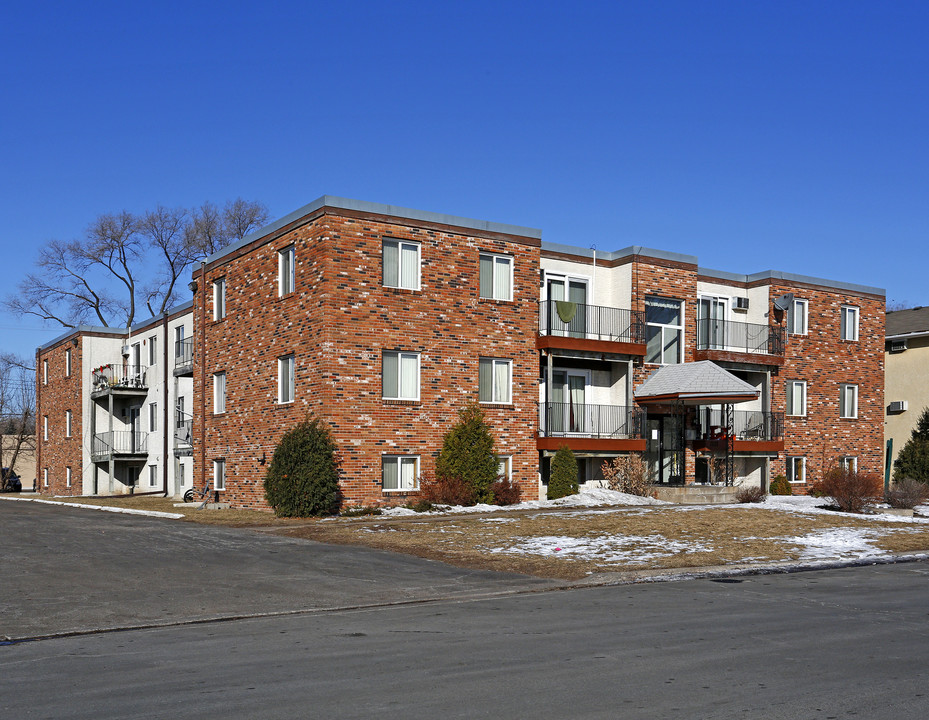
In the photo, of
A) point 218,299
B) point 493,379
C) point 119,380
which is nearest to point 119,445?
point 119,380

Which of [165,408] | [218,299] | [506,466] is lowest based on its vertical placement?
[506,466]

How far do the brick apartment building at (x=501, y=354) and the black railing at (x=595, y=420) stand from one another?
0.20 ft

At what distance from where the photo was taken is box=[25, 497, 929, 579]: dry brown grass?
16.1 metres

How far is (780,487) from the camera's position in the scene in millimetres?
34938

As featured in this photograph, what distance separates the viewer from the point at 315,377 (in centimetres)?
2670

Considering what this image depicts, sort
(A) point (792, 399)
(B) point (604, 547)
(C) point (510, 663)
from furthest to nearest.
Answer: (A) point (792, 399) < (B) point (604, 547) < (C) point (510, 663)

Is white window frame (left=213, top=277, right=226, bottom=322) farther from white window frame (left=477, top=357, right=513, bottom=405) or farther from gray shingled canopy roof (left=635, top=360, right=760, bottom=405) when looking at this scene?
gray shingled canopy roof (left=635, top=360, right=760, bottom=405)

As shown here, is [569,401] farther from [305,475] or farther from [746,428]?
[305,475]

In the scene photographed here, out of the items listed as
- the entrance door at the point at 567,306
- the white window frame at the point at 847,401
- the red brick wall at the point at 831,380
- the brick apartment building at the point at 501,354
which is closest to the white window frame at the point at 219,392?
the brick apartment building at the point at 501,354

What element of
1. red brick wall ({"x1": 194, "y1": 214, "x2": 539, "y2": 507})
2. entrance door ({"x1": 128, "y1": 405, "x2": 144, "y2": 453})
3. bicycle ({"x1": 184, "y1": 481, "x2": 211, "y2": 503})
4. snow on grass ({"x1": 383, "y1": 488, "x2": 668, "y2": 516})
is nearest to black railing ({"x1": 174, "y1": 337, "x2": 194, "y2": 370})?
bicycle ({"x1": 184, "y1": 481, "x2": 211, "y2": 503})

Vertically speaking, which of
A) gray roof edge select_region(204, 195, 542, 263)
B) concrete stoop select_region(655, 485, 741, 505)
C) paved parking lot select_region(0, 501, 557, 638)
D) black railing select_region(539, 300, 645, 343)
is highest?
gray roof edge select_region(204, 195, 542, 263)

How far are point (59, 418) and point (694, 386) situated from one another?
35094 mm

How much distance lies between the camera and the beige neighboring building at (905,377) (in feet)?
136

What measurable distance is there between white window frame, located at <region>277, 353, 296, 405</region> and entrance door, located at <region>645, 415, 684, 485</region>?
12.3 m
